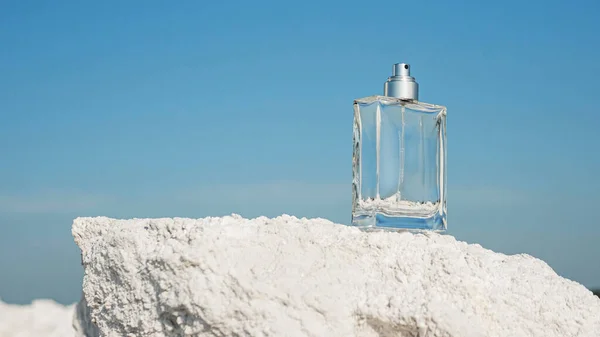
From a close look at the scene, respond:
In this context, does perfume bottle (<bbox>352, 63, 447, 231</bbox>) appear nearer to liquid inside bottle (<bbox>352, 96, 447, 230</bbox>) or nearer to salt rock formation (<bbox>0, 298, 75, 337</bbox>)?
liquid inside bottle (<bbox>352, 96, 447, 230</bbox>)

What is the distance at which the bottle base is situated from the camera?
115 inches

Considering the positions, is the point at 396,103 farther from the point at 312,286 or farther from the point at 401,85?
the point at 312,286

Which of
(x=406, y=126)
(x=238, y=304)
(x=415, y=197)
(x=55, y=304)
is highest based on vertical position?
(x=406, y=126)

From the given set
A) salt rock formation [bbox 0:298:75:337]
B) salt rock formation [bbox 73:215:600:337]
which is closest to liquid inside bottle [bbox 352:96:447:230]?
salt rock formation [bbox 73:215:600:337]

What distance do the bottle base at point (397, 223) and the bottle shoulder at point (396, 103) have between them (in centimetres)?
51

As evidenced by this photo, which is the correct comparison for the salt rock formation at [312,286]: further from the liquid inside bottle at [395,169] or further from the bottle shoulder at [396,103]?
the bottle shoulder at [396,103]

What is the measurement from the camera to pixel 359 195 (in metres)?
2.97

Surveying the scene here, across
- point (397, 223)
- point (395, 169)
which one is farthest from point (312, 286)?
point (395, 169)

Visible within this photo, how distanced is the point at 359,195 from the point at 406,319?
2.71ft

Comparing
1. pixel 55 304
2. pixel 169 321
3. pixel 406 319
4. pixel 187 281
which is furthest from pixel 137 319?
pixel 55 304

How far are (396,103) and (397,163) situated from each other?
11.1 inches

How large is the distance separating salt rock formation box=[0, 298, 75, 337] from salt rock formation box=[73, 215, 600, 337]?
1.81m

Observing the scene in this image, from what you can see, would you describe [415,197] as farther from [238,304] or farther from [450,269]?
[238,304]

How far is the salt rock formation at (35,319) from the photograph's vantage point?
4344mm
